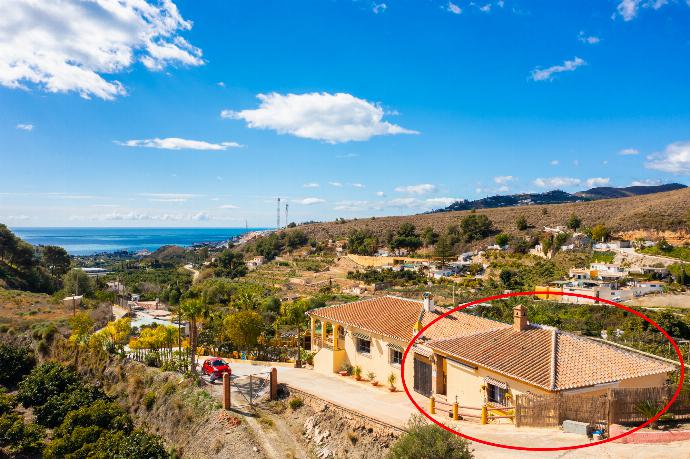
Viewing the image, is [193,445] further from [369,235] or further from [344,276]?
[369,235]

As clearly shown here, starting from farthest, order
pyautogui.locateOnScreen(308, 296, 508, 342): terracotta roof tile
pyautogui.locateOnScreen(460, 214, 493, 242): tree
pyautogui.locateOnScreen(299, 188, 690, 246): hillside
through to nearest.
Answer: pyautogui.locateOnScreen(460, 214, 493, 242): tree → pyautogui.locateOnScreen(299, 188, 690, 246): hillside → pyautogui.locateOnScreen(308, 296, 508, 342): terracotta roof tile

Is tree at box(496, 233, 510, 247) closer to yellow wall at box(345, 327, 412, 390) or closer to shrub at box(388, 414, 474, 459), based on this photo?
yellow wall at box(345, 327, 412, 390)

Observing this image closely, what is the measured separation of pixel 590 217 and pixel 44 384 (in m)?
91.8

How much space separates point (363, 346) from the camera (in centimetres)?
2325

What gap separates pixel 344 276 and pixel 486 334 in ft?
185

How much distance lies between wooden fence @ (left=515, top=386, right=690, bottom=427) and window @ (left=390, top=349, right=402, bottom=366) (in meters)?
7.31

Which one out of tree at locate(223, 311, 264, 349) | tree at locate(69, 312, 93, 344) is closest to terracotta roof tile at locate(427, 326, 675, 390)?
tree at locate(223, 311, 264, 349)

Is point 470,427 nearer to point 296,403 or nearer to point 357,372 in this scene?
point 296,403

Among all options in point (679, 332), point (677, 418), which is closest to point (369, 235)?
point (679, 332)

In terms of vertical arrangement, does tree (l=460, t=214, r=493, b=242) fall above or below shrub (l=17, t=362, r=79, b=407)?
above

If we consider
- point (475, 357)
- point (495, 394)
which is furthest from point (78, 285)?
point (495, 394)

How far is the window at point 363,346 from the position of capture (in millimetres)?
22906

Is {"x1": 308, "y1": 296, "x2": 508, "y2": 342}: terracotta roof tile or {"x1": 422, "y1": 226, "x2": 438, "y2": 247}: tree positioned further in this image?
{"x1": 422, "y1": 226, "x2": 438, "y2": 247}: tree

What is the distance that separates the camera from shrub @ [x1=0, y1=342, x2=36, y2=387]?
33.5m
